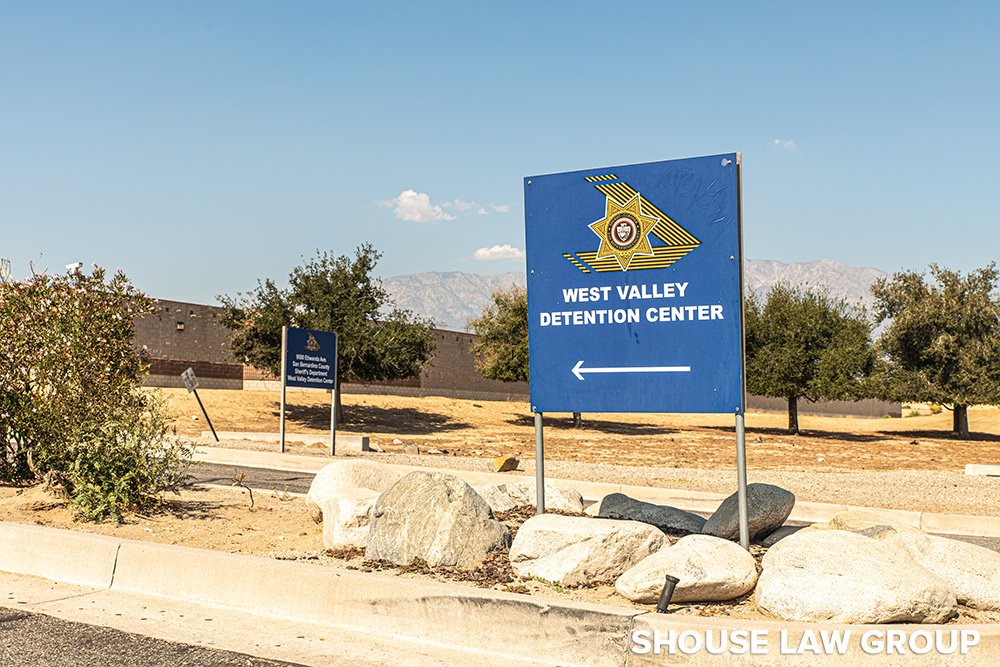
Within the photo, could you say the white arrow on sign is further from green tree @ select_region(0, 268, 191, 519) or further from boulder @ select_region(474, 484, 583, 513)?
green tree @ select_region(0, 268, 191, 519)

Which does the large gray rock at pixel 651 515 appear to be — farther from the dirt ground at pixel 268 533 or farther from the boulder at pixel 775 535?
the dirt ground at pixel 268 533

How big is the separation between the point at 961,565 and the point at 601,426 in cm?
4344

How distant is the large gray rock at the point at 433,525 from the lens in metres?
7.15

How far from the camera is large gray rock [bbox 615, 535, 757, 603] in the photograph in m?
6.08

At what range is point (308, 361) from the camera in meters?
24.1

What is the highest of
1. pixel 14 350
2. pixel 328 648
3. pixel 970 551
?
pixel 14 350

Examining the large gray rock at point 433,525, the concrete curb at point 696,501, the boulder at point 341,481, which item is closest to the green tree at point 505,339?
the concrete curb at point 696,501

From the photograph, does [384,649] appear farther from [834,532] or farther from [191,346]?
[191,346]

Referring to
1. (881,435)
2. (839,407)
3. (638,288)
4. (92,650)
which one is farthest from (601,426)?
(92,650)

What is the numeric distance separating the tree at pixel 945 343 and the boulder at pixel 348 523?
136 ft

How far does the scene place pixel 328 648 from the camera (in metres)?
5.84

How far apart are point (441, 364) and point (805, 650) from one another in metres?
59.9

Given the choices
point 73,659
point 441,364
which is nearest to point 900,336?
point 441,364

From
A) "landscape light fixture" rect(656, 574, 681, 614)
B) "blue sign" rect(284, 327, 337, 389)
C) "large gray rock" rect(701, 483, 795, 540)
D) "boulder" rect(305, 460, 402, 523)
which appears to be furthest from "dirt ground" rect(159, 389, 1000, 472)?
"landscape light fixture" rect(656, 574, 681, 614)
